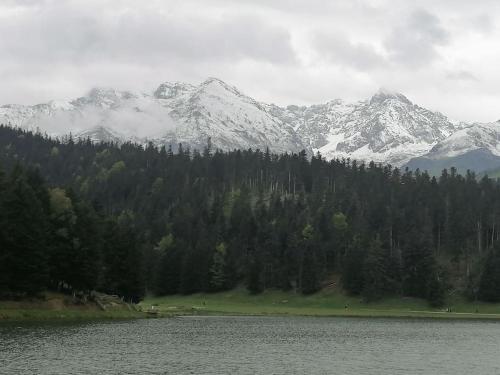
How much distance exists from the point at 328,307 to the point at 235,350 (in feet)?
363

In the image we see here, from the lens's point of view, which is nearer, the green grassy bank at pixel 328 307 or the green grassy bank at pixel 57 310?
the green grassy bank at pixel 57 310

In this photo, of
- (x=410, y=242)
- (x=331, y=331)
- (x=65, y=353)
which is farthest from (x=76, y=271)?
(x=410, y=242)

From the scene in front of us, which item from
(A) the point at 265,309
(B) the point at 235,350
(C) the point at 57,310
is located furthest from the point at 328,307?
(B) the point at 235,350

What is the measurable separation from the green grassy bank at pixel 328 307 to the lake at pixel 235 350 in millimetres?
48423

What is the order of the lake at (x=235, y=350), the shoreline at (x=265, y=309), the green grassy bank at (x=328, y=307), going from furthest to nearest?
the green grassy bank at (x=328, y=307)
the shoreline at (x=265, y=309)
the lake at (x=235, y=350)

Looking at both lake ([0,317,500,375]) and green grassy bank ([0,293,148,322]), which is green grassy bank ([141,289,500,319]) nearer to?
green grassy bank ([0,293,148,322])

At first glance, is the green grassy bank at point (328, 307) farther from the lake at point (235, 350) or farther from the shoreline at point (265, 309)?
the lake at point (235, 350)

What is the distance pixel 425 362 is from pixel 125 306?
71.8 m

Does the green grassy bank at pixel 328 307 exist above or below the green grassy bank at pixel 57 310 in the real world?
below

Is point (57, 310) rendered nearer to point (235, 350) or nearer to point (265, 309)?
point (235, 350)

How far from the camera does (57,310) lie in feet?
363

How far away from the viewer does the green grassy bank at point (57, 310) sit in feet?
332

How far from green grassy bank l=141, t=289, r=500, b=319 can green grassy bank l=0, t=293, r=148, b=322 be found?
20014 millimetres

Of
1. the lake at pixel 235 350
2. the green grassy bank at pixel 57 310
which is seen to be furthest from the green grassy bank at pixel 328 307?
the lake at pixel 235 350
